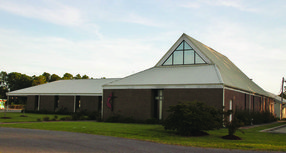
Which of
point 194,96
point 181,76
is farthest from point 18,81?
point 194,96

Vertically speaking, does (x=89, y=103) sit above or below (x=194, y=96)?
below

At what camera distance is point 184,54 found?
29.4 meters

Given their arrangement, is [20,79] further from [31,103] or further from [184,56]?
[184,56]

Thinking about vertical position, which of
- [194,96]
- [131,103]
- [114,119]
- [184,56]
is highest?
[184,56]

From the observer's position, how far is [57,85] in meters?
48.1

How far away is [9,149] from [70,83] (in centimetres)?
3930

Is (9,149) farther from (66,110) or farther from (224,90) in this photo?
(66,110)

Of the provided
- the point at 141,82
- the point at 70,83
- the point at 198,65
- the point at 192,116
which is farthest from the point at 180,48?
the point at 70,83

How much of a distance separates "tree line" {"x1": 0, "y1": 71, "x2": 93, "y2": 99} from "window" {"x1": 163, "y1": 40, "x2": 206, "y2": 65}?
57813mm

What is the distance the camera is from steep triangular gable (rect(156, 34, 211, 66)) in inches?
1131

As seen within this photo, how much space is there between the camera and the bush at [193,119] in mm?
16562

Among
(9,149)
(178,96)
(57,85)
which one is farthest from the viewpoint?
(57,85)

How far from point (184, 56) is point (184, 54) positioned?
21 cm

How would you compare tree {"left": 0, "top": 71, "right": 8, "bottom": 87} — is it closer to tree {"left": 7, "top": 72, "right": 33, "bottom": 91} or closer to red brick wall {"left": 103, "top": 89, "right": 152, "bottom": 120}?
tree {"left": 7, "top": 72, "right": 33, "bottom": 91}
